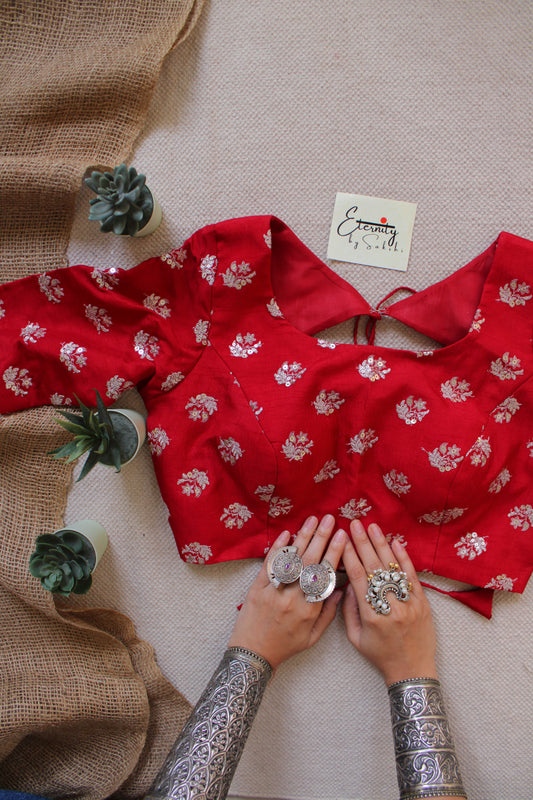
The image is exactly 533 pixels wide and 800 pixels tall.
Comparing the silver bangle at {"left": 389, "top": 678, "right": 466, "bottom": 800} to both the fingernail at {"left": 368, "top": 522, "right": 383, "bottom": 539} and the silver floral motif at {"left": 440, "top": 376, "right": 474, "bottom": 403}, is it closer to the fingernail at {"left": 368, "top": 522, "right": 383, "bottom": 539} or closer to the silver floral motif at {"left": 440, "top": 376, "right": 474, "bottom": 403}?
the fingernail at {"left": 368, "top": 522, "right": 383, "bottom": 539}

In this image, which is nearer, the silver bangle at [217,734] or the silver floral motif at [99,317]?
the silver bangle at [217,734]

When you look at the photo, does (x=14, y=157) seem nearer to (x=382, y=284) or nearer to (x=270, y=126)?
(x=270, y=126)

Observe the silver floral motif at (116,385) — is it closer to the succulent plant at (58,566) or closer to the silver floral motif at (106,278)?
the silver floral motif at (106,278)

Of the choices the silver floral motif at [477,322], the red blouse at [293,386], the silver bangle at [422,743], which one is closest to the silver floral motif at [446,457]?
the red blouse at [293,386]

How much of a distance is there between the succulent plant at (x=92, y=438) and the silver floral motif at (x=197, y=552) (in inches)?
9.0

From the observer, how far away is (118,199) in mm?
950

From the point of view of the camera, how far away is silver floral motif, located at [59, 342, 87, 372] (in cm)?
97

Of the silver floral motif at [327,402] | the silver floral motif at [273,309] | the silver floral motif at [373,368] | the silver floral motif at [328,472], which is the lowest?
the silver floral motif at [328,472]

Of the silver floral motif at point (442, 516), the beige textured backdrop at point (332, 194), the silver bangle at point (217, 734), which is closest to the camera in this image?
the silver bangle at point (217, 734)

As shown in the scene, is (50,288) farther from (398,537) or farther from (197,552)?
(398,537)

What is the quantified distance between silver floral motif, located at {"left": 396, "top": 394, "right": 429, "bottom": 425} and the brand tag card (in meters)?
0.31

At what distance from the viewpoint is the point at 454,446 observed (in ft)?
3.02

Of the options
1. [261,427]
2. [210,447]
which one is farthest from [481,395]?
[210,447]

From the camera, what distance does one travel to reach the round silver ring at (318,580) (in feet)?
3.26
